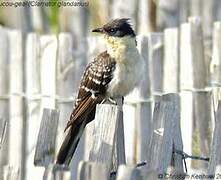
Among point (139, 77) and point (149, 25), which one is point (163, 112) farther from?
point (149, 25)

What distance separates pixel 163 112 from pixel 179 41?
116 inches

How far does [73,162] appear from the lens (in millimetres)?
7895

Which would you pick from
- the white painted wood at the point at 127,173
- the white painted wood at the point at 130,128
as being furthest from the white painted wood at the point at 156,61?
the white painted wood at the point at 127,173

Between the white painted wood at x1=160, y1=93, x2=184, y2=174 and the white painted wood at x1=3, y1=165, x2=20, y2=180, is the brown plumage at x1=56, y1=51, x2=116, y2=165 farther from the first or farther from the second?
the white painted wood at x1=3, y1=165, x2=20, y2=180

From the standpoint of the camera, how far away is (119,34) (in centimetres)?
802

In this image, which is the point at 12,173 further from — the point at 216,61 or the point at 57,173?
the point at 216,61

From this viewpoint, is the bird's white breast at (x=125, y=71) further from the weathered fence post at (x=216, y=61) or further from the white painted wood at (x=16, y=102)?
the white painted wood at (x=16, y=102)

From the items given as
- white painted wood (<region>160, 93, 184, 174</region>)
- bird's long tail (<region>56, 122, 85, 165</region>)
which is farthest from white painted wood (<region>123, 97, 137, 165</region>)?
white painted wood (<region>160, 93, 184, 174</region>)

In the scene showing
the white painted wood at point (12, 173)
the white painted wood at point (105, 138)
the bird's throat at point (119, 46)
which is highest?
the bird's throat at point (119, 46)

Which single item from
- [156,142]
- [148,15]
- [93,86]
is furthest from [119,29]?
[156,142]

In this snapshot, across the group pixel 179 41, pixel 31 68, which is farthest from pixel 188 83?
pixel 31 68

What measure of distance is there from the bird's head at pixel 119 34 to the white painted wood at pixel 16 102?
130 cm

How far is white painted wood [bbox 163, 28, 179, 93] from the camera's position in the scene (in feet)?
26.8

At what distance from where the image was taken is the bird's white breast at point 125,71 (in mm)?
7656
